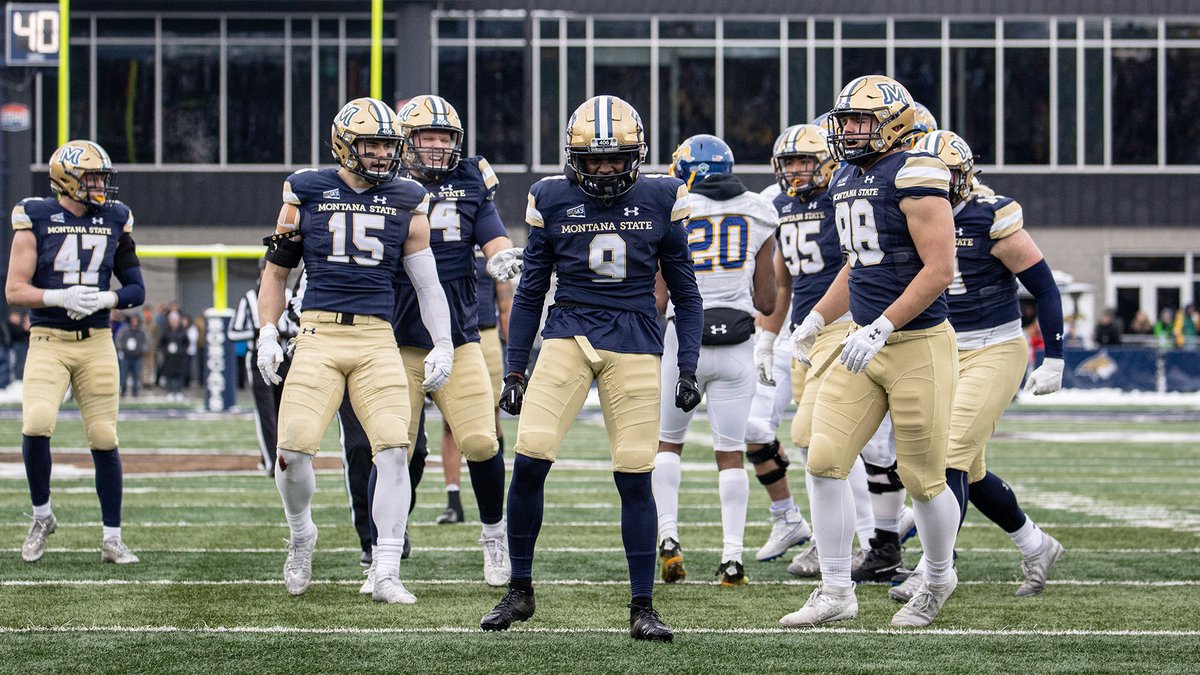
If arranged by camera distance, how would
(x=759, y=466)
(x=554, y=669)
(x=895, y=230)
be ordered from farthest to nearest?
(x=759, y=466) → (x=895, y=230) → (x=554, y=669)

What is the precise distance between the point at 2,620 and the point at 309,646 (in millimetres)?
1291

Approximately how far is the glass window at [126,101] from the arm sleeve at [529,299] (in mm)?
27528

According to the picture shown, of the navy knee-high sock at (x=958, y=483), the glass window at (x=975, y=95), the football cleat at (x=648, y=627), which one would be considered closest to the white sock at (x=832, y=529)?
the navy knee-high sock at (x=958, y=483)

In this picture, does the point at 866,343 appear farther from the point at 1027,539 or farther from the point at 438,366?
the point at 438,366

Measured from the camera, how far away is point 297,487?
6383 mm

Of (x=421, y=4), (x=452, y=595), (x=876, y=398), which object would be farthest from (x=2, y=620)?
(x=421, y=4)

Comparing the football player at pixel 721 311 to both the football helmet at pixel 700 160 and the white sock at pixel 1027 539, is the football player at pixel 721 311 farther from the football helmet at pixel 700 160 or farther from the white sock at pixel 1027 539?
the white sock at pixel 1027 539

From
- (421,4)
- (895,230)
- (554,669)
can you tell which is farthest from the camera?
(421,4)

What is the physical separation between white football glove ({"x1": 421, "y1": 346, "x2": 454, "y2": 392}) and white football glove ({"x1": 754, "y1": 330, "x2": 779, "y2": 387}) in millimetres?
1636

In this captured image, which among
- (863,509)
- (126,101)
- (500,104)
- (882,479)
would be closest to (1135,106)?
(500,104)

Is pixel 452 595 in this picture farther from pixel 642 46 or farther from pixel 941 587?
pixel 642 46

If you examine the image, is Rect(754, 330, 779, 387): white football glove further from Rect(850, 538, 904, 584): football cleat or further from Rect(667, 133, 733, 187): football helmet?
Rect(850, 538, 904, 584): football cleat

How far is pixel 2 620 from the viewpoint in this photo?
228 inches

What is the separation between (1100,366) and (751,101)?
9910 millimetres
